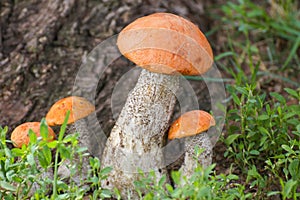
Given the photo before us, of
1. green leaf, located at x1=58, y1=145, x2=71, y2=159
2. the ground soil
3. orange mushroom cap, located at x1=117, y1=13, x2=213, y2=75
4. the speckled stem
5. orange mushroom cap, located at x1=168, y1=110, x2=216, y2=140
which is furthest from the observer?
the ground soil

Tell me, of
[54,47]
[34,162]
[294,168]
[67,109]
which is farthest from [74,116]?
[54,47]

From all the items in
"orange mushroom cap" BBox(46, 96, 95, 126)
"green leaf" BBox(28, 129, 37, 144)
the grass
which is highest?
"green leaf" BBox(28, 129, 37, 144)

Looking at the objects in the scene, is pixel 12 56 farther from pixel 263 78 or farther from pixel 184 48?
pixel 263 78

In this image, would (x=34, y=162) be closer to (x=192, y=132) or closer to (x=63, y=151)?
(x=63, y=151)

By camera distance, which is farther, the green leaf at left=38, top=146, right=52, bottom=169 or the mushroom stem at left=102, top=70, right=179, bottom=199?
the mushroom stem at left=102, top=70, right=179, bottom=199

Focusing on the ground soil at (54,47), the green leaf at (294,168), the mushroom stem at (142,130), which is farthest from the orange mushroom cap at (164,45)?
the ground soil at (54,47)

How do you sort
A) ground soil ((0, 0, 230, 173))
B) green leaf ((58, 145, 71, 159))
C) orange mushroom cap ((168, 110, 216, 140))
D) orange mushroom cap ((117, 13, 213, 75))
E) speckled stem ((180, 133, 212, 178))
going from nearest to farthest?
green leaf ((58, 145, 71, 159))
orange mushroom cap ((117, 13, 213, 75))
orange mushroom cap ((168, 110, 216, 140))
speckled stem ((180, 133, 212, 178))
ground soil ((0, 0, 230, 173))

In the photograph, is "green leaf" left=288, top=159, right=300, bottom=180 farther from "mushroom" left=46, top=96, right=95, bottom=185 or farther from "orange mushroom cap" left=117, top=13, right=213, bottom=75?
"mushroom" left=46, top=96, right=95, bottom=185

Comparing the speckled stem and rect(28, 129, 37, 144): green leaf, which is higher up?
rect(28, 129, 37, 144): green leaf

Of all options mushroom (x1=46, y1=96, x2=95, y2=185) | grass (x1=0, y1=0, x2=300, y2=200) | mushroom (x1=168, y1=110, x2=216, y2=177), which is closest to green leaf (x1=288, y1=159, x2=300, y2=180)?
grass (x1=0, y1=0, x2=300, y2=200)
